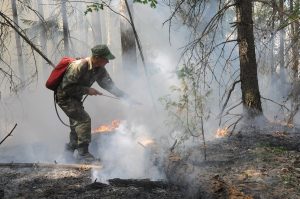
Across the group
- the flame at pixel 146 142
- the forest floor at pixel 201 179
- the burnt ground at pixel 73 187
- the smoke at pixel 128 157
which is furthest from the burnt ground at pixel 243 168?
the flame at pixel 146 142

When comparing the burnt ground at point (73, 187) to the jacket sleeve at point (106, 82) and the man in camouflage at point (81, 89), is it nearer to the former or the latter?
the man in camouflage at point (81, 89)

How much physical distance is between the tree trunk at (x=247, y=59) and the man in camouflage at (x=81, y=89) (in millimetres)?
2750

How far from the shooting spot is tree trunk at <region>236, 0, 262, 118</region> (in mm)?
8023

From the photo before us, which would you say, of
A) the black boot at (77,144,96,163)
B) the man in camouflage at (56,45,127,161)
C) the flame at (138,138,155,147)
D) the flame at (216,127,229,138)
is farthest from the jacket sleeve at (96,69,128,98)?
the flame at (216,127,229,138)

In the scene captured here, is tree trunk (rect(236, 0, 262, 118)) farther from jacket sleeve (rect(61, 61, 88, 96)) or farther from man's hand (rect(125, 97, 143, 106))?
jacket sleeve (rect(61, 61, 88, 96))

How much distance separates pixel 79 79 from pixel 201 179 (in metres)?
3.20

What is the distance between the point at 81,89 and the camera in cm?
686

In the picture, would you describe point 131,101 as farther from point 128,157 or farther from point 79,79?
point 128,157

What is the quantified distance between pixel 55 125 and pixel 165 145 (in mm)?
9312

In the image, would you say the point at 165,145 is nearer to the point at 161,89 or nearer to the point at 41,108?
the point at 161,89

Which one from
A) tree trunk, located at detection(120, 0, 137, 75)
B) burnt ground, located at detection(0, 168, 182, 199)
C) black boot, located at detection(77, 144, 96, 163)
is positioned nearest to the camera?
burnt ground, located at detection(0, 168, 182, 199)

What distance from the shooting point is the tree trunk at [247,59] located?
8023 mm

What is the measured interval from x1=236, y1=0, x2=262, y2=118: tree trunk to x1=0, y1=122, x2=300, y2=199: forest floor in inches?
58.0

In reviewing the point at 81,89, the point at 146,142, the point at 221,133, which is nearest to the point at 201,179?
the point at 146,142
